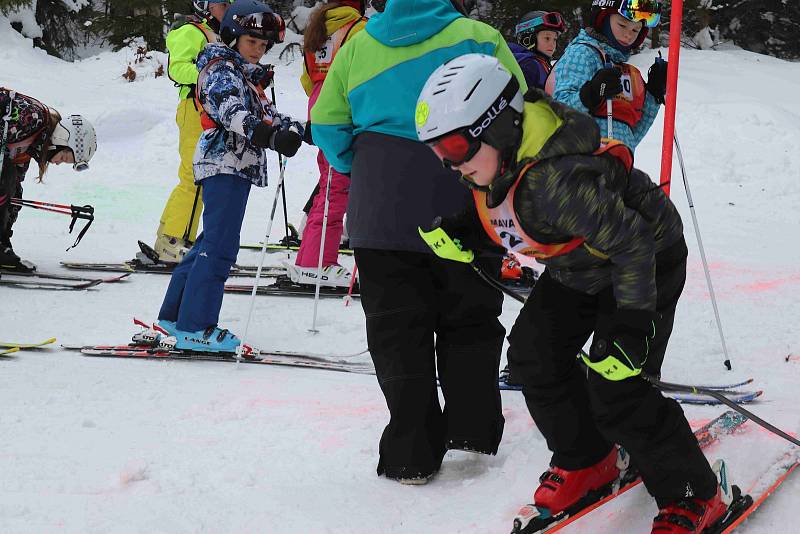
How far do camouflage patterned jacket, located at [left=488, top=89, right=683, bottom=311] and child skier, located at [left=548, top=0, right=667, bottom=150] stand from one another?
205cm

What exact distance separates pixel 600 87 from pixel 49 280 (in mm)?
5015

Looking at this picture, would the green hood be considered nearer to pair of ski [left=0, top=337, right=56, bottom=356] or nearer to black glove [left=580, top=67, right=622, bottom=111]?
black glove [left=580, top=67, right=622, bottom=111]

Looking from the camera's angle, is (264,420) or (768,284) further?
(768,284)

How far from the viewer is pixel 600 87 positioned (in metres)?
4.45

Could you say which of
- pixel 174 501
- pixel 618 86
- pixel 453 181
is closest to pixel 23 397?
pixel 174 501

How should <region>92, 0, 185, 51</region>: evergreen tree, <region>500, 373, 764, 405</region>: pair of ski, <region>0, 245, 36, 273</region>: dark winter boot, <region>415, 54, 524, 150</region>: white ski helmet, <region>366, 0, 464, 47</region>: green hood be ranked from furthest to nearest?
<region>92, 0, 185, 51</region>: evergreen tree
<region>0, 245, 36, 273</region>: dark winter boot
<region>500, 373, 764, 405</region>: pair of ski
<region>366, 0, 464, 47</region>: green hood
<region>415, 54, 524, 150</region>: white ski helmet

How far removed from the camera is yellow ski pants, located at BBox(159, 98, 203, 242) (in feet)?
24.8

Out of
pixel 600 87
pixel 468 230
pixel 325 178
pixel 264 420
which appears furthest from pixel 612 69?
pixel 325 178

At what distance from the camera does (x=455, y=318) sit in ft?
11.2

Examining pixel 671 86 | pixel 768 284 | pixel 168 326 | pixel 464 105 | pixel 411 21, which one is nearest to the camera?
pixel 464 105

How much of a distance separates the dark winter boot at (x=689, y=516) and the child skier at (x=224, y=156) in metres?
3.02

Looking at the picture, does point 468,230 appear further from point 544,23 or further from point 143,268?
point 143,268

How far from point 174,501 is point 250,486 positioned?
305 millimetres

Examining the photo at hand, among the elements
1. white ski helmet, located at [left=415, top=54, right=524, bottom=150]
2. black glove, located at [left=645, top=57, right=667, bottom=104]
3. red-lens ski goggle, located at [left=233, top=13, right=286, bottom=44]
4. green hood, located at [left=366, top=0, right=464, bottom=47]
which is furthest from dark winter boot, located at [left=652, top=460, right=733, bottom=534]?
red-lens ski goggle, located at [left=233, top=13, right=286, bottom=44]
